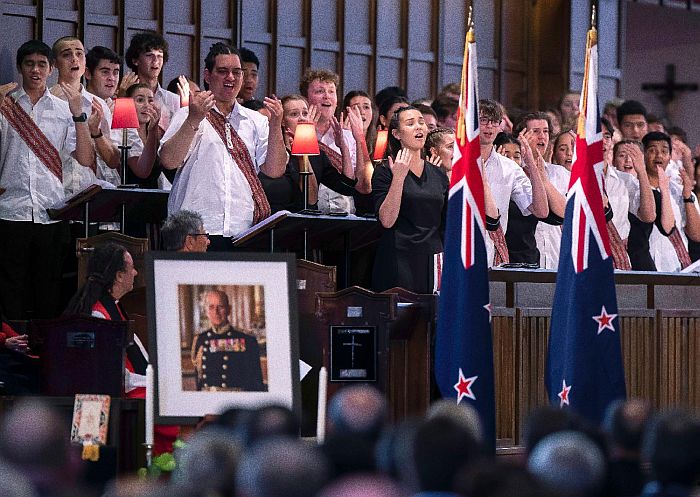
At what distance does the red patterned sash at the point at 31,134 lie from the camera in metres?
7.98

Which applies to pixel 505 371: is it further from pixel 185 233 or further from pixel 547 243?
pixel 547 243

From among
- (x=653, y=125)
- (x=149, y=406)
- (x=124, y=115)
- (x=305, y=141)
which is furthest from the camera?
(x=653, y=125)

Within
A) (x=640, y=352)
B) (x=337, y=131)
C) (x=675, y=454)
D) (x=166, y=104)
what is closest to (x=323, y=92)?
(x=337, y=131)

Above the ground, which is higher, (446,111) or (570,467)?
(446,111)

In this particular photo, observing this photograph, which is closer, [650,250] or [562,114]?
[650,250]

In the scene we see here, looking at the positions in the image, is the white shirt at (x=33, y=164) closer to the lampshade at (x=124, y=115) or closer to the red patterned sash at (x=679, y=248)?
the lampshade at (x=124, y=115)

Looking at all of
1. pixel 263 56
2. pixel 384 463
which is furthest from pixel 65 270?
pixel 384 463

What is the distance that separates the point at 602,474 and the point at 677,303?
5196 millimetres

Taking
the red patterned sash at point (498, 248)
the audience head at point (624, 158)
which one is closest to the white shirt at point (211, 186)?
the red patterned sash at point (498, 248)

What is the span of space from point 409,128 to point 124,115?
1.64m

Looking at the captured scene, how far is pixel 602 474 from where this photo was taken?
2289 mm

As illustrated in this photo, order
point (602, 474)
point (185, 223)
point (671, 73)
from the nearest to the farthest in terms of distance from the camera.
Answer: point (602, 474) → point (185, 223) → point (671, 73)

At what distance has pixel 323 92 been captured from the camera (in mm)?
8516

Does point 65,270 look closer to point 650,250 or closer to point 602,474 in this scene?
point 650,250
